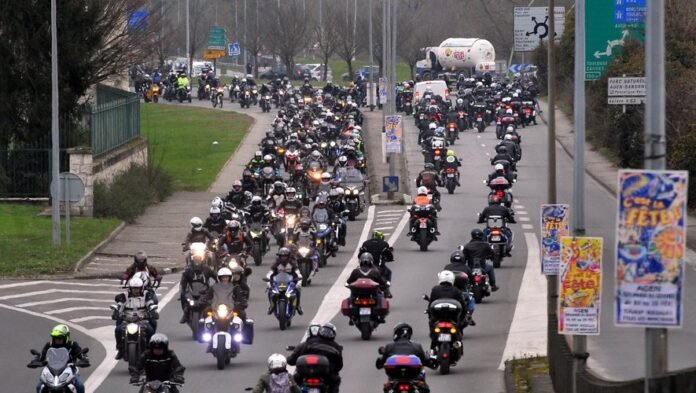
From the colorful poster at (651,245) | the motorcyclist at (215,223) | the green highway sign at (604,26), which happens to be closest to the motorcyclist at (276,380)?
the colorful poster at (651,245)

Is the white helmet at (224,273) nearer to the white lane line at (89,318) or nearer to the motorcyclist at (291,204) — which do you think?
the white lane line at (89,318)

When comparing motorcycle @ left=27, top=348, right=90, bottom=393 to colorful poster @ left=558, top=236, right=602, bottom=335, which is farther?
motorcycle @ left=27, top=348, right=90, bottom=393

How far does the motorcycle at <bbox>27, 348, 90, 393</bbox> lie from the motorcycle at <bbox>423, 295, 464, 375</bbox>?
6111mm

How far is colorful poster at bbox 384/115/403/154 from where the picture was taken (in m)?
55.9

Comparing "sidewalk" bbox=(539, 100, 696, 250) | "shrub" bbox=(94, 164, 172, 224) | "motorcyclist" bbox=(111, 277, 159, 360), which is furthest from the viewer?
"shrub" bbox=(94, 164, 172, 224)

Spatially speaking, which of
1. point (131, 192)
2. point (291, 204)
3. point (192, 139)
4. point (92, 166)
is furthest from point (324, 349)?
point (192, 139)

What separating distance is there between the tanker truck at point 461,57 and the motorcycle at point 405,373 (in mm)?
95356

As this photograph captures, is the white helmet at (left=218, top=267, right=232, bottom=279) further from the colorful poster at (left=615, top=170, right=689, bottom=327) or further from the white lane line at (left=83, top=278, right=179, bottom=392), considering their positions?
the colorful poster at (left=615, top=170, right=689, bottom=327)

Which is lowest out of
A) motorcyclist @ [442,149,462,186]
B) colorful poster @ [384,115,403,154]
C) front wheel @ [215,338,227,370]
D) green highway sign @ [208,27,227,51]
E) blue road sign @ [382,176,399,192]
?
front wheel @ [215,338,227,370]

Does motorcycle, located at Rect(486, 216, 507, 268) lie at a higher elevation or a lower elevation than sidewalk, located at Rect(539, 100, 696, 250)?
lower

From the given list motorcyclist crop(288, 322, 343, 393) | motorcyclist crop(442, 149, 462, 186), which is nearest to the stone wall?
motorcyclist crop(442, 149, 462, 186)

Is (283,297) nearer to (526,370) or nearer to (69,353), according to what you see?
(526,370)

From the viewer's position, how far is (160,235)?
153ft

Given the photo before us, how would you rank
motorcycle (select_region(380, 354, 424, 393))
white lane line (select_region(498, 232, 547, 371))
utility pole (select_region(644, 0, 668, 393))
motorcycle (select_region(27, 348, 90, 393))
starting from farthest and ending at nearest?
white lane line (select_region(498, 232, 547, 371)) → motorcycle (select_region(27, 348, 90, 393)) → motorcycle (select_region(380, 354, 424, 393)) → utility pole (select_region(644, 0, 668, 393))
